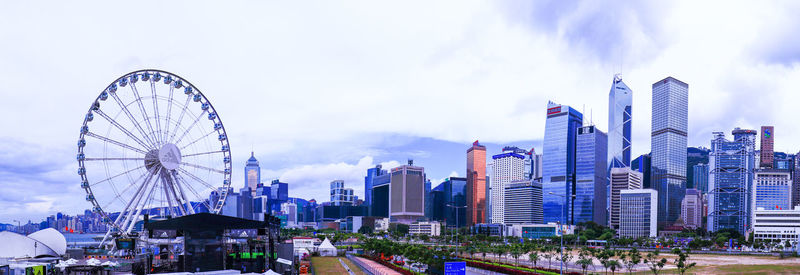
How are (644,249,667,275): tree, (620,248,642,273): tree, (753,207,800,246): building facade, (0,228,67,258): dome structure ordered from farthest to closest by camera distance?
(753,207,800,246): building facade < (620,248,642,273): tree < (644,249,667,275): tree < (0,228,67,258): dome structure

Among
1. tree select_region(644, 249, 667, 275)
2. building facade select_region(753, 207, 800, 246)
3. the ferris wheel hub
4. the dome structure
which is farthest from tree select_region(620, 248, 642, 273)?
building facade select_region(753, 207, 800, 246)

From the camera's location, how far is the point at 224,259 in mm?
40938

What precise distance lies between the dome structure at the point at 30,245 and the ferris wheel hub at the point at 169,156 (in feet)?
45.5

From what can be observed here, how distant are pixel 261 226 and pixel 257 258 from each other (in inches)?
108

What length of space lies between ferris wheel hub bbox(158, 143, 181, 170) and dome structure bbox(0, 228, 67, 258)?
45.5 ft

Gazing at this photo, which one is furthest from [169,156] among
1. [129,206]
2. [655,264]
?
[655,264]

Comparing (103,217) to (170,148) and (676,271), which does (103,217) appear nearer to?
(170,148)

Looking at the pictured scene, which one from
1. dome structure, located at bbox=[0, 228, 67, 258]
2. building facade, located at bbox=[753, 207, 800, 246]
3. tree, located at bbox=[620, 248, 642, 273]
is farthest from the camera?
building facade, located at bbox=[753, 207, 800, 246]

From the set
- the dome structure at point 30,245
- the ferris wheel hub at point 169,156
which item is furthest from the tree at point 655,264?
the dome structure at point 30,245

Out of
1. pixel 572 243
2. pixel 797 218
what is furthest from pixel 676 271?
pixel 797 218

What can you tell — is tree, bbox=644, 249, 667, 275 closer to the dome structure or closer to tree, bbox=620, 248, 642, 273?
tree, bbox=620, 248, 642, 273

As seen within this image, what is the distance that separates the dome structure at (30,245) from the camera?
53.3m

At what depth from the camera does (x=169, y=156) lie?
184ft

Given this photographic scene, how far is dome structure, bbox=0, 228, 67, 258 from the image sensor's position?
175ft
